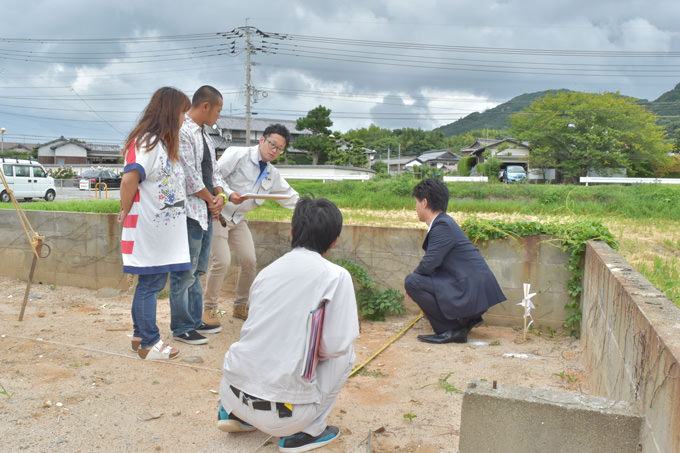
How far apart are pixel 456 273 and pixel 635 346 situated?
6.45ft

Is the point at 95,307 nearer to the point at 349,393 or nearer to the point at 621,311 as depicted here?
the point at 349,393

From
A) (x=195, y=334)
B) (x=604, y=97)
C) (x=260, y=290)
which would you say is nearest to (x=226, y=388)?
(x=260, y=290)

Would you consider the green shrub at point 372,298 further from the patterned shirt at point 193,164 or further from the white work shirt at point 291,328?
the white work shirt at point 291,328

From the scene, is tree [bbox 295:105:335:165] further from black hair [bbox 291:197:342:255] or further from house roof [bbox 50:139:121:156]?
black hair [bbox 291:197:342:255]

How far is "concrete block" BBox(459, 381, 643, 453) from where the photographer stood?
199cm

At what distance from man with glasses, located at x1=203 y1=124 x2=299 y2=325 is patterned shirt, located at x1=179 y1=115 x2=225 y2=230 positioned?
38 centimetres

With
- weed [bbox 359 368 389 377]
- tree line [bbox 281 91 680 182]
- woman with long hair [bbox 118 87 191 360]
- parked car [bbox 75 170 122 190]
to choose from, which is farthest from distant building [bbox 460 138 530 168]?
woman with long hair [bbox 118 87 191 360]

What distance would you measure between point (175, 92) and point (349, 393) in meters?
2.17

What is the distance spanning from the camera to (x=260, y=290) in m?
2.33

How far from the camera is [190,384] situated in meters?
3.22

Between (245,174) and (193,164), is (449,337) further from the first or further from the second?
(193,164)

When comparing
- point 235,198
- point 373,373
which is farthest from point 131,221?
point 373,373

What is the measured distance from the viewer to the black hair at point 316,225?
2350mm

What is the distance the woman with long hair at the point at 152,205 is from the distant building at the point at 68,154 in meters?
49.6
